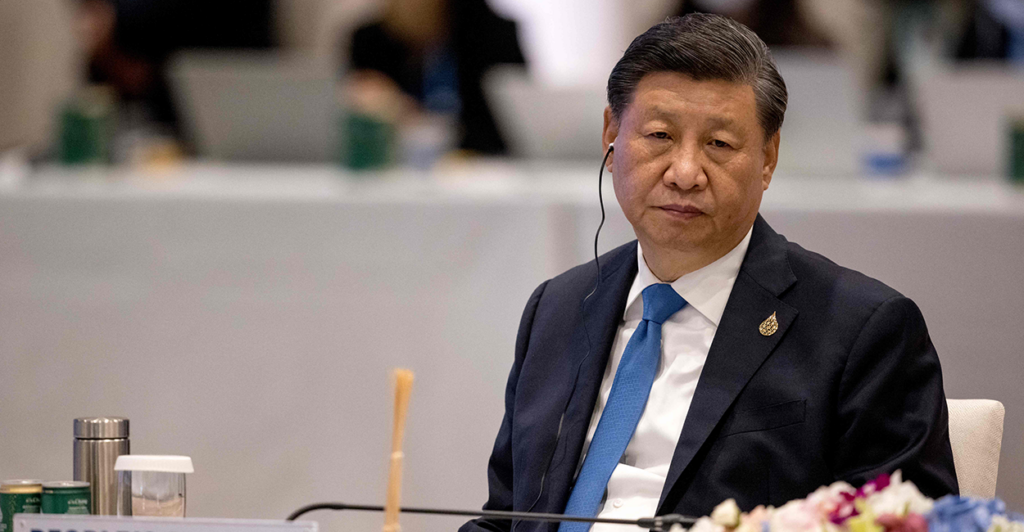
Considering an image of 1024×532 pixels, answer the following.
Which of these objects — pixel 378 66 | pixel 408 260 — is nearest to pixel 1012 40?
pixel 378 66

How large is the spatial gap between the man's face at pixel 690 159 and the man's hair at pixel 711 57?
1 centimetres

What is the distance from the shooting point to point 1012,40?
5355 mm

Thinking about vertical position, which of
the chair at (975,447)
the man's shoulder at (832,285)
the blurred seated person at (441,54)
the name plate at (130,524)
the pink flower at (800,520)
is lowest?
the name plate at (130,524)

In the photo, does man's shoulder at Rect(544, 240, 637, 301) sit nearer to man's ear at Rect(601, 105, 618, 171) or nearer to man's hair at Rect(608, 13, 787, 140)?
man's ear at Rect(601, 105, 618, 171)

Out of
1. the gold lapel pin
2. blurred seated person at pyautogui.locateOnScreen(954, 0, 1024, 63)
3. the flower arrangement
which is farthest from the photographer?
blurred seated person at pyautogui.locateOnScreen(954, 0, 1024, 63)

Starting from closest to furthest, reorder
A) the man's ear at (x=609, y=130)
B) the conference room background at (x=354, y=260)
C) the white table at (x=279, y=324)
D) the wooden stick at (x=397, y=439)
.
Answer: the wooden stick at (x=397, y=439)
the man's ear at (x=609, y=130)
the conference room background at (x=354, y=260)
the white table at (x=279, y=324)

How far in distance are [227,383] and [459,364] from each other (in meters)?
0.52

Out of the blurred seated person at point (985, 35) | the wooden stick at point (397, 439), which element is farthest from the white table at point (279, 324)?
the blurred seated person at point (985, 35)

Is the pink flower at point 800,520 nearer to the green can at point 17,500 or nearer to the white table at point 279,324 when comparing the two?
the green can at point 17,500

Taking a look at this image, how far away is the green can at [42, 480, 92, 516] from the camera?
1.20 m

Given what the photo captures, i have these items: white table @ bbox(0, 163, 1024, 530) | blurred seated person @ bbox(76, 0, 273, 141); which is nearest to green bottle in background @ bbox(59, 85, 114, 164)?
white table @ bbox(0, 163, 1024, 530)

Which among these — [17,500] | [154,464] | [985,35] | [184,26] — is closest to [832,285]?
[154,464]

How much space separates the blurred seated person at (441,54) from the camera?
445 centimetres

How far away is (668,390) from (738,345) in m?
0.11
